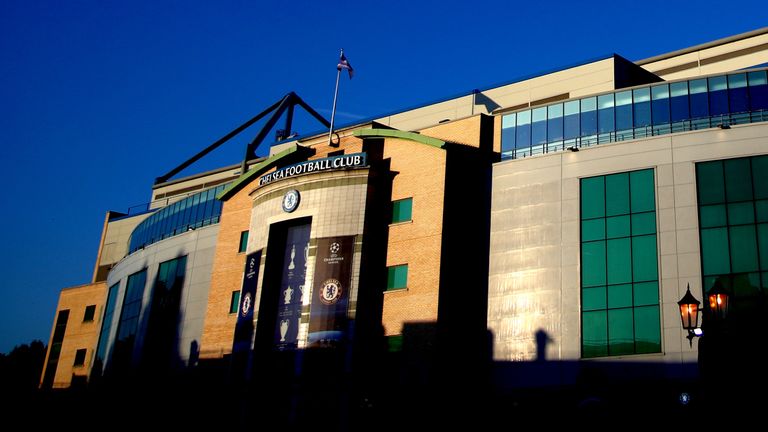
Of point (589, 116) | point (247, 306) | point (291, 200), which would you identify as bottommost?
point (247, 306)

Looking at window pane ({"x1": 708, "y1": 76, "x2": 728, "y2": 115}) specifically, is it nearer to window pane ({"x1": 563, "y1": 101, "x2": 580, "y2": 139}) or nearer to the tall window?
window pane ({"x1": 563, "y1": 101, "x2": 580, "y2": 139})

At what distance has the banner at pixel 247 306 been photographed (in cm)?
5841

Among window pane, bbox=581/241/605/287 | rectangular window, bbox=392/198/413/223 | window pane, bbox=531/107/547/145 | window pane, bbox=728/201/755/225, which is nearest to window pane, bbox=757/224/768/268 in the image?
window pane, bbox=728/201/755/225

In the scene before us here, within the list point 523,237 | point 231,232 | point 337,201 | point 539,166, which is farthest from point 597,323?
point 231,232

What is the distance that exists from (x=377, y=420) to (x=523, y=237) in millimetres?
14510

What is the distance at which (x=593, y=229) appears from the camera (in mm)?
52375

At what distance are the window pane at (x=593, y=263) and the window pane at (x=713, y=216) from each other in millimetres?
5880

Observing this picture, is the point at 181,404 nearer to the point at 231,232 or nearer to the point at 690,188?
the point at 231,232

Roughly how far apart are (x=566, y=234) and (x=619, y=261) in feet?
12.4

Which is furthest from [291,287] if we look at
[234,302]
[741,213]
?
[741,213]

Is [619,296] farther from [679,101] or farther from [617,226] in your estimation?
[679,101]

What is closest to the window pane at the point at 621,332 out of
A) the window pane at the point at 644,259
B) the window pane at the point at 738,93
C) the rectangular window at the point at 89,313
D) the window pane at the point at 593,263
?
the window pane at the point at 644,259

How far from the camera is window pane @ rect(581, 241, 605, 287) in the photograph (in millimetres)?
51031

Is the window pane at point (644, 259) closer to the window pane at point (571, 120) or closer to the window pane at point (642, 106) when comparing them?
the window pane at point (642, 106)
